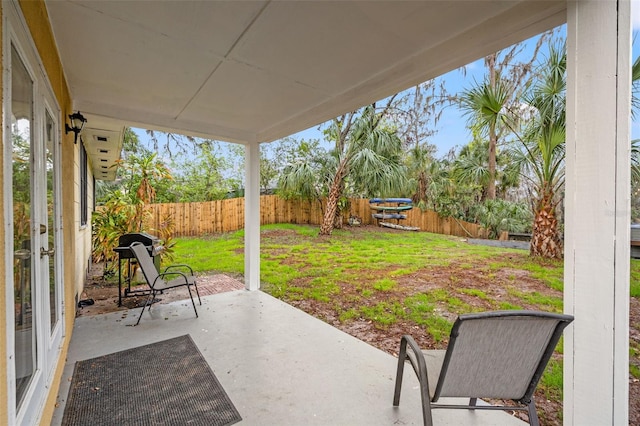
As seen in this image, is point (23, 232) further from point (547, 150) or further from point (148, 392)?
point (547, 150)

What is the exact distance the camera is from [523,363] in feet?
4.59

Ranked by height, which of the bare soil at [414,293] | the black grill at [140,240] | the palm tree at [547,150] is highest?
the palm tree at [547,150]

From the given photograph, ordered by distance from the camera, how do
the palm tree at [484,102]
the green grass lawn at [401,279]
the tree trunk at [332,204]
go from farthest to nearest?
the tree trunk at [332,204] → the palm tree at [484,102] → the green grass lawn at [401,279]

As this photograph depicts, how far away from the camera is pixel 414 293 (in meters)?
4.64

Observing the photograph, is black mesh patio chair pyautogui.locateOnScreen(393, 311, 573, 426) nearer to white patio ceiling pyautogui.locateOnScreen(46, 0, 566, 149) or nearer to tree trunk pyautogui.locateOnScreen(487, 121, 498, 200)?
white patio ceiling pyautogui.locateOnScreen(46, 0, 566, 149)

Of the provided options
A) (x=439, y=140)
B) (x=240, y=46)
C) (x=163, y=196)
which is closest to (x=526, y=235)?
(x=439, y=140)

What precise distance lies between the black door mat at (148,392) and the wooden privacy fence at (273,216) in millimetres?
7337

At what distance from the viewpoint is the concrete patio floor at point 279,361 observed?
5.97 feet

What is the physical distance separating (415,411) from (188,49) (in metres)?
2.88

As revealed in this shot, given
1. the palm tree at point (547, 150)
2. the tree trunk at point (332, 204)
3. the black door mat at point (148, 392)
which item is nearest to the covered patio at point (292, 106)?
the black door mat at point (148, 392)

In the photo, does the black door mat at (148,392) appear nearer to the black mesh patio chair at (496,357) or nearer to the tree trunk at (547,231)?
the black mesh patio chair at (496,357)

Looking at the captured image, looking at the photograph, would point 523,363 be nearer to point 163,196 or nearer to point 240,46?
point 240,46

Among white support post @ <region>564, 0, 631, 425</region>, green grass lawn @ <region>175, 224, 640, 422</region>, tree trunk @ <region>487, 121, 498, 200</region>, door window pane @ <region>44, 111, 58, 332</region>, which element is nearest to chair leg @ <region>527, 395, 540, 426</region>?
white support post @ <region>564, 0, 631, 425</region>

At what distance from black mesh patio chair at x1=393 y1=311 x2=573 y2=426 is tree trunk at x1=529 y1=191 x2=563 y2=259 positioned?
492 cm
